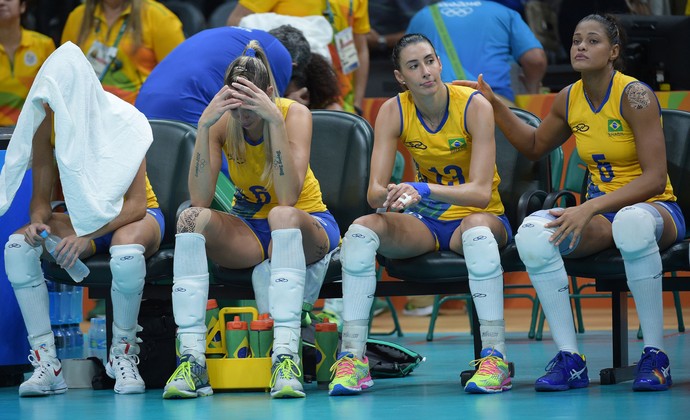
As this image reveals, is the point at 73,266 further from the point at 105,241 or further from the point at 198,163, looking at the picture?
the point at 198,163

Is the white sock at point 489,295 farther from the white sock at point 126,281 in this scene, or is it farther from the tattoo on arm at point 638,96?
the white sock at point 126,281

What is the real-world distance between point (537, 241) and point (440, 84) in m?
0.74

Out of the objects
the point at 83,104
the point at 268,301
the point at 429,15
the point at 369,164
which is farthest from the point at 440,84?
the point at 429,15

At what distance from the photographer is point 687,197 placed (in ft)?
16.6

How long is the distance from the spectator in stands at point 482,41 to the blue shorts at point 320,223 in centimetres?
243

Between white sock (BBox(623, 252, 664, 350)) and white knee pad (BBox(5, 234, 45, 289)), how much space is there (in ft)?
7.19

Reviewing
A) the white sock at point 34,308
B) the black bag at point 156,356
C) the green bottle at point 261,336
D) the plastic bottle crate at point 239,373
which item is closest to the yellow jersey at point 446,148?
the green bottle at point 261,336

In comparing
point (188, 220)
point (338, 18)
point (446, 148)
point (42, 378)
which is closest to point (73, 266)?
point (42, 378)

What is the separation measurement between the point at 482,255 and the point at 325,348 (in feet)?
2.56

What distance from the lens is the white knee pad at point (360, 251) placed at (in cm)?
450

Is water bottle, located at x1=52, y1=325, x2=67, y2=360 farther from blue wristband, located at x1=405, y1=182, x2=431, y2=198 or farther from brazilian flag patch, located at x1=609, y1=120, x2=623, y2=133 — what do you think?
brazilian flag patch, located at x1=609, y1=120, x2=623, y2=133

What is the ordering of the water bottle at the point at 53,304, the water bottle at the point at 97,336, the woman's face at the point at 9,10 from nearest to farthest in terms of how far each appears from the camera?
the water bottle at the point at 53,304
the water bottle at the point at 97,336
the woman's face at the point at 9,10

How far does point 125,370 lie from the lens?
15.5 feet

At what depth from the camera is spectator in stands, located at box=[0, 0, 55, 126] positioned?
24.2 feet
